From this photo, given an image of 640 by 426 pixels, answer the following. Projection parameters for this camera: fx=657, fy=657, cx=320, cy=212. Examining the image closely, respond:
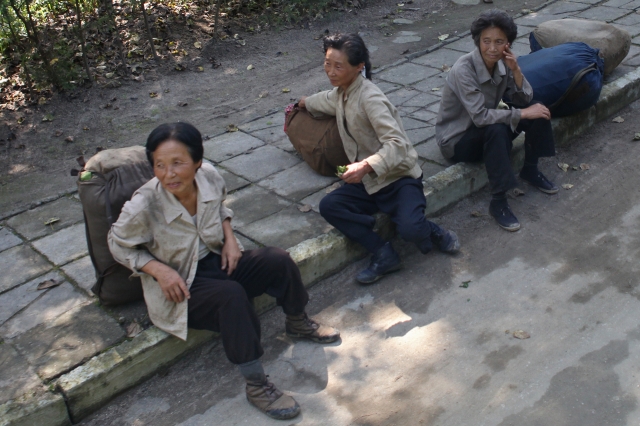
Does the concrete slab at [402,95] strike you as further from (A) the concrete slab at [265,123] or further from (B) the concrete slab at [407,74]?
(A) the concrete slab at [265,123]

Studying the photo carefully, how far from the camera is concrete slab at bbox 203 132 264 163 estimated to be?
18.0 ft

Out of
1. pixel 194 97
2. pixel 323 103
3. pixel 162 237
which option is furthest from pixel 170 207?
pixel 194 97

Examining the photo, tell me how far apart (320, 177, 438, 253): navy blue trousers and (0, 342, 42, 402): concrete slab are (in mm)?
1868

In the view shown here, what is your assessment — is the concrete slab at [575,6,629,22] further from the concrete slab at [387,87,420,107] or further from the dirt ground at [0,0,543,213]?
the concrete slab at [387,87,420,107]

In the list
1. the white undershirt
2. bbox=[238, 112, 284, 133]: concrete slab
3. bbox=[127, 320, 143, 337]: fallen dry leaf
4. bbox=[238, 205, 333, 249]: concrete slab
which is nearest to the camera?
the white undershirt

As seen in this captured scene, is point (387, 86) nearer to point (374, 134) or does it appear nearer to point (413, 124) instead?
point (413, 124)

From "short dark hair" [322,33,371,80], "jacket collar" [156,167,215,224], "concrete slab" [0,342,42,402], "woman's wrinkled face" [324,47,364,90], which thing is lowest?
"concrete slab" [0,342,42,402]

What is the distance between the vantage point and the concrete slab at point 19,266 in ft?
13.1

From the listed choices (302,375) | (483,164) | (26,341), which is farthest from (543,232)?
(26,341)

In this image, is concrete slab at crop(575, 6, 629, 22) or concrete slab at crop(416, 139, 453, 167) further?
concrete slab at crop(575, 6, 629, 22)

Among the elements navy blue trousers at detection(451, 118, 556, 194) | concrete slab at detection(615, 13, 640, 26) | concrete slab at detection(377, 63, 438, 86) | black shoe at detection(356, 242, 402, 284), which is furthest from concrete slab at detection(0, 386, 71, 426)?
concrete slab at detection(615, 13, 640, 26)

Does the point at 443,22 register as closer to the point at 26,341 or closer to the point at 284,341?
the point at 284,341

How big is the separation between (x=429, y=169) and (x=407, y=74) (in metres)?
2.24

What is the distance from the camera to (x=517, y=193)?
195 inches
